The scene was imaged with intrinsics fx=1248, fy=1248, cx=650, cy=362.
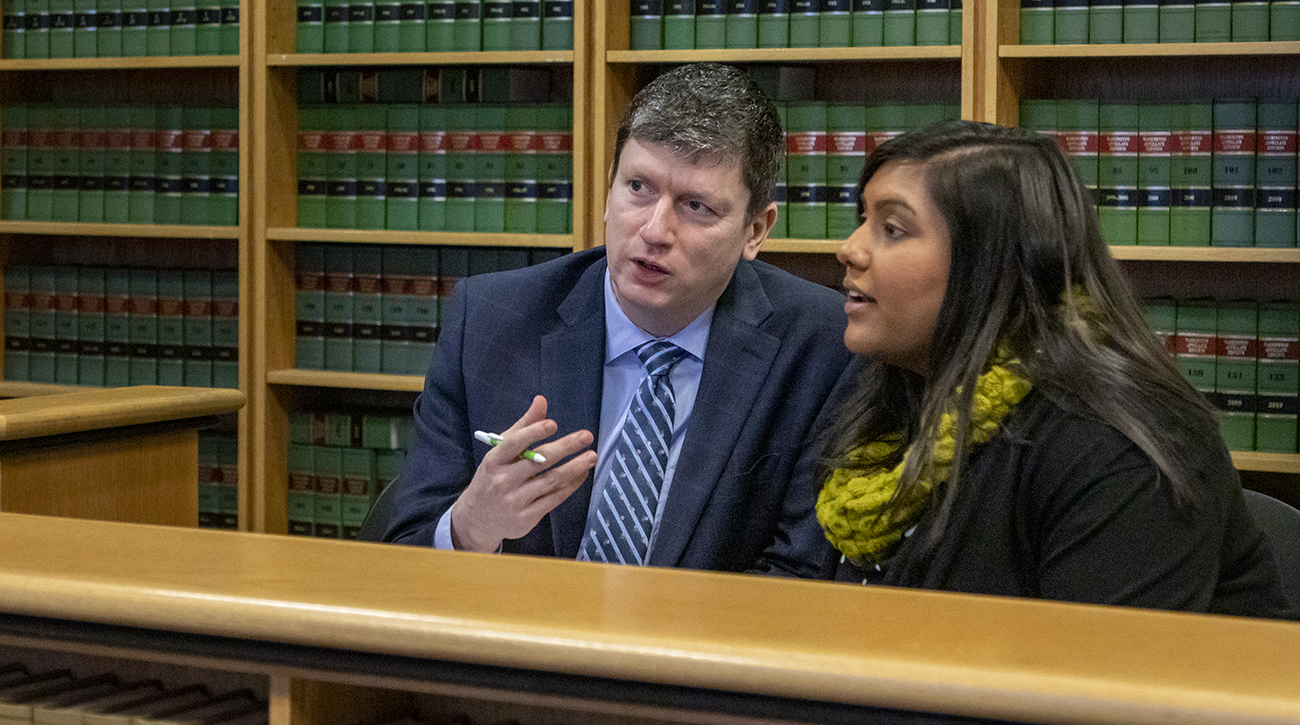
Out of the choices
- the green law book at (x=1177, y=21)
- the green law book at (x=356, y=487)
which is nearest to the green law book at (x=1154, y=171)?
the green law book at (x=1177, y=21)

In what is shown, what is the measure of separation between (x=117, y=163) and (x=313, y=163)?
602mm

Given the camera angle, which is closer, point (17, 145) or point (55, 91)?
point (17, 145)

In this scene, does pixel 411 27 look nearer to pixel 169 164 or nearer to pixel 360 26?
pixel 360 26

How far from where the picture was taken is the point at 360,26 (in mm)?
3273

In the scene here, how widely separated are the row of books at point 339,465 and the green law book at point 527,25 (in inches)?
40.6

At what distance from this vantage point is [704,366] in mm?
1697

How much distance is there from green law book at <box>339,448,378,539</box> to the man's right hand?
2.00 meters

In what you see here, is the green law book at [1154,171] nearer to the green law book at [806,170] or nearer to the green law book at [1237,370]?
the green law book at [1237,370]

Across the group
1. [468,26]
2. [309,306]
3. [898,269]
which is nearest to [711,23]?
[468,26]

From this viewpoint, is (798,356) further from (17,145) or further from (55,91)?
(55,91)

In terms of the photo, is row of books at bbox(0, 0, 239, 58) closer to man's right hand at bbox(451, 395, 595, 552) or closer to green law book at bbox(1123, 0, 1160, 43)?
green law book at bbox(1123, 0, 1160, 43)

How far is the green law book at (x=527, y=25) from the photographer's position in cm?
313

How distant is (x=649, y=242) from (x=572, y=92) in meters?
1.84

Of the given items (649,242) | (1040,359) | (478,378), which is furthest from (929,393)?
(478,378)
